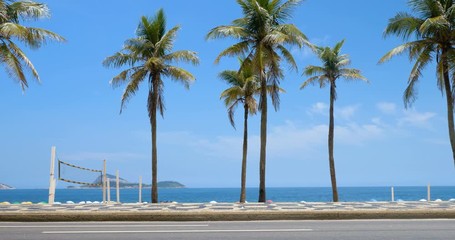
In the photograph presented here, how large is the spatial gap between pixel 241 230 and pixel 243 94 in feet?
61.7

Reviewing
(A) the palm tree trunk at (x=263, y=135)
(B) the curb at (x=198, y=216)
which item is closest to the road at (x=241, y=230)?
(B) the curb at (x=198, y=216)

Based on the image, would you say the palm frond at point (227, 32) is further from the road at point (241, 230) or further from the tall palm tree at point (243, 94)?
the road at point (241, 230)

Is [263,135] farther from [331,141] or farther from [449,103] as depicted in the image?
[449,103]

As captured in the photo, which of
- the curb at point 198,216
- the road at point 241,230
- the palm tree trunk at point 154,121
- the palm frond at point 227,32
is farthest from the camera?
the palm tree trunk at point 154,121

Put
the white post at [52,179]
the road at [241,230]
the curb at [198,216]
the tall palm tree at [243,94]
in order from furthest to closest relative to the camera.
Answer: the tall palm tree at [243,94] < the white post at [52,179] < the curb at [198,216] < the road at [241,230]

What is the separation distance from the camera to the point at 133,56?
82.1 feet

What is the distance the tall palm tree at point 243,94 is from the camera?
28875 millimetres

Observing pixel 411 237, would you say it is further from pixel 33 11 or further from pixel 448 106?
pixel 33 11

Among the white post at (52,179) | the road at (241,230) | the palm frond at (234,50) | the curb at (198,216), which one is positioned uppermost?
the palm frond at (234,50)

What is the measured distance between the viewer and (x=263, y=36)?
75.0ft

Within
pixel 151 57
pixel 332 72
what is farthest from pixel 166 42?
pixel 332 72

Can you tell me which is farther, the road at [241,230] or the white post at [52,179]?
the white post at [52,179]

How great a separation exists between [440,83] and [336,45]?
774cm

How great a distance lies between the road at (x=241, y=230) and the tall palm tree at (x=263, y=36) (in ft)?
36.3
